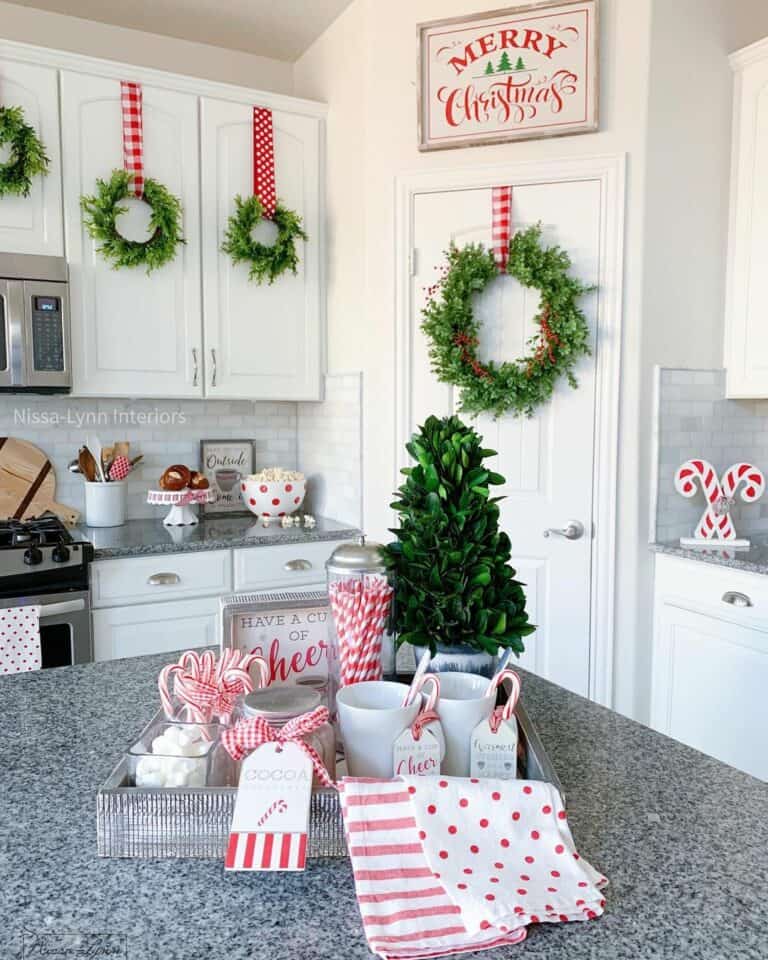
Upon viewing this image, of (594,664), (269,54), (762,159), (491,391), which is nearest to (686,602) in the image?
(594,664)

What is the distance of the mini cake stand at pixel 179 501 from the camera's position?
123 inches

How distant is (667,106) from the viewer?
8.68 feet

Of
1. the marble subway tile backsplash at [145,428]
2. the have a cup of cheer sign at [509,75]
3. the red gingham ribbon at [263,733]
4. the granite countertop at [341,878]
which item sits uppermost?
the have a cup of cheer sign at [509,75]

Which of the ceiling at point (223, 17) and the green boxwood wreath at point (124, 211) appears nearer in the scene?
the green boxwood wreath at point (124, 211)

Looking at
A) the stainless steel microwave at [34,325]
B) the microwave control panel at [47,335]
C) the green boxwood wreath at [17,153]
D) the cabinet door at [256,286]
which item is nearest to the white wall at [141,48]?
the cabinet door at [256,286]

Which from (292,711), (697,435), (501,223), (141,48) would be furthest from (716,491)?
(141,48)

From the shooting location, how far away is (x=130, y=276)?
2986 millimetres

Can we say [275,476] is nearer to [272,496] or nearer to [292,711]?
[272,496]

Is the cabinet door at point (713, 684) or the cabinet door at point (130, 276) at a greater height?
the cabinet door at point (130, 276)

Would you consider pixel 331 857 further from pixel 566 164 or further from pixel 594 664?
pixel 566 164

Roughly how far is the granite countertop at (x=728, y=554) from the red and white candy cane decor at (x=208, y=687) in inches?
74.7

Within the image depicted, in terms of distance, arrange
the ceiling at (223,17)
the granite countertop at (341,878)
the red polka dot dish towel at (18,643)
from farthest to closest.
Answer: the ceiling at (223,17)
the red polka dot dish towel at (18,643)
the granite countertop at (341,878)

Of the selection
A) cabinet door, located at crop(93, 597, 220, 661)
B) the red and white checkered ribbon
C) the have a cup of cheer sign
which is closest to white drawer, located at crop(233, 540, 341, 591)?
cabinet door, located at crop(93, 597, 220, 661)

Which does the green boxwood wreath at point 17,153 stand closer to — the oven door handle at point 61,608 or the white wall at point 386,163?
the white wall at point 386,163
